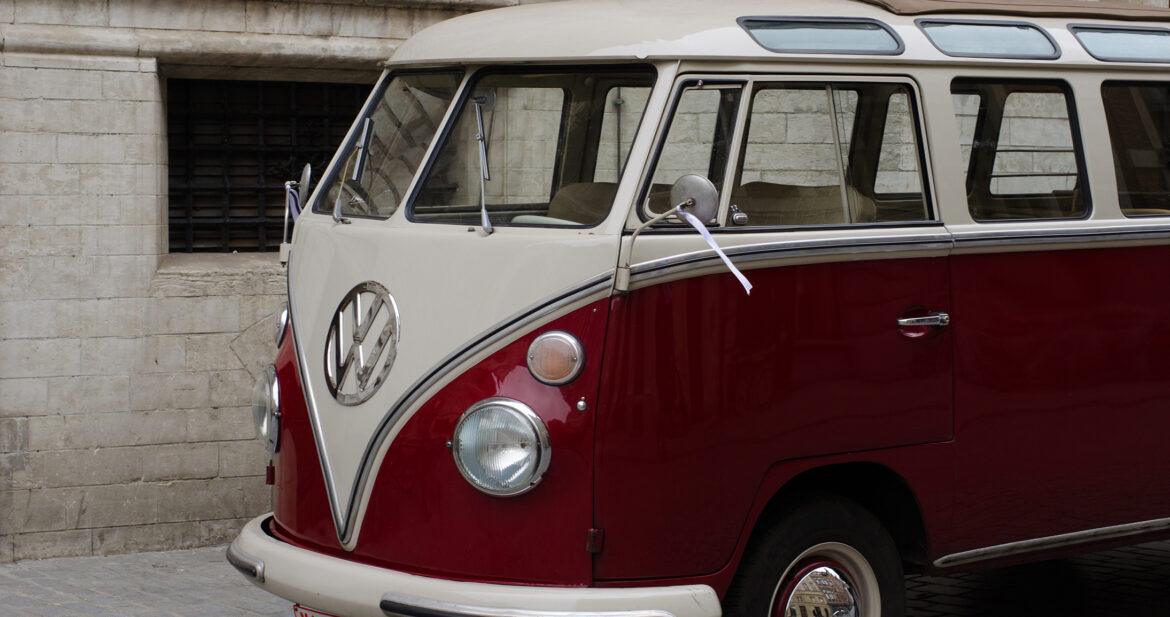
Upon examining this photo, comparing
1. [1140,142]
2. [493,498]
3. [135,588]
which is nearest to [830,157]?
[1140,142]

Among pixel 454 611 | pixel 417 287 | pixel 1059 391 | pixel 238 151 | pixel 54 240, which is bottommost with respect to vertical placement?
pixel 454 611

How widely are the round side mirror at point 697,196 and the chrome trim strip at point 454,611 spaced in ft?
3.81

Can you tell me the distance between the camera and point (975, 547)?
5270mm

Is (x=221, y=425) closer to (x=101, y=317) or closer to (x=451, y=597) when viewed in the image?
(x=101, y=317)

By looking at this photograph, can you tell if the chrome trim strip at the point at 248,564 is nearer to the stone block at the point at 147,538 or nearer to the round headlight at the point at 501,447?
the round headlight at the point at 501,447

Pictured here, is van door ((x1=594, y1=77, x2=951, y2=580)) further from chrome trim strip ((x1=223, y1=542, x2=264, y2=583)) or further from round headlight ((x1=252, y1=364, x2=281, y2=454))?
round headlight ((x1=252, y1=364, x2=281, y2=454))

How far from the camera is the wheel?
4738 mm

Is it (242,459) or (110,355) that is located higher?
(110,355)

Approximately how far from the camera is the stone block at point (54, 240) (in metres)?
7.86

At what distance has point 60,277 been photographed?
7930 millimetres

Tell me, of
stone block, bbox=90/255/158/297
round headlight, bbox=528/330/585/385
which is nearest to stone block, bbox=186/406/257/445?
stone block, bbox=90/255/158/297

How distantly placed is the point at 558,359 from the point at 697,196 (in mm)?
626

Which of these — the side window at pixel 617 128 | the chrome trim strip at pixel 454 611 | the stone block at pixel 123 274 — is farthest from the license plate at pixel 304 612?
the stone block at pixel 123 274

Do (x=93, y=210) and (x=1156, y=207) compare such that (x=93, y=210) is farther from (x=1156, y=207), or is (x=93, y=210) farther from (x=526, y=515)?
(x=1156, y=207)
